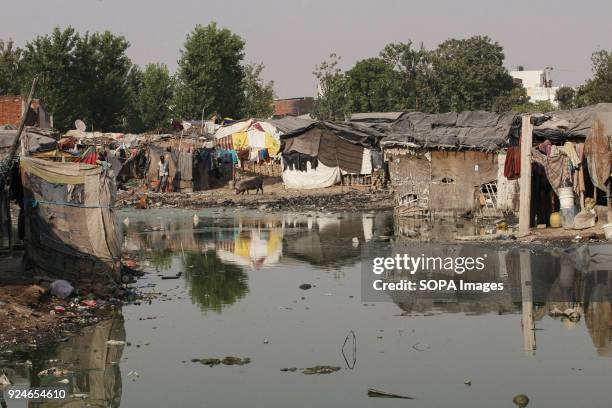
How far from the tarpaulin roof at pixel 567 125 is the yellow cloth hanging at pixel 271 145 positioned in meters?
20.5

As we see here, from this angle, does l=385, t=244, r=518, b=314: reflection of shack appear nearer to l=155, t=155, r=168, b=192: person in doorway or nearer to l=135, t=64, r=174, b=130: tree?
l=155, t=155, r=168, b=192: person in doorway

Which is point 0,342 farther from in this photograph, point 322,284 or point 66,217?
point 322,284

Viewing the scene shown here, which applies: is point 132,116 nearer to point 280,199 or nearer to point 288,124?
point 288,124

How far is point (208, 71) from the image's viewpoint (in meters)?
55.5

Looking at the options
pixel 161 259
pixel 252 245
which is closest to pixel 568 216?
pixel 252 245

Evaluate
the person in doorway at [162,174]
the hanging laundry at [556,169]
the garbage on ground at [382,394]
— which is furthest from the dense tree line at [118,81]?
the garbage on ground at [382,394]

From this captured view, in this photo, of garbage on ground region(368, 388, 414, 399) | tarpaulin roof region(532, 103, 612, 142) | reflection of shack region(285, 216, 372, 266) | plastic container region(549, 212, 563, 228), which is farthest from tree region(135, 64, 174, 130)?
garbage on ground region(368, 388, 414, 399)

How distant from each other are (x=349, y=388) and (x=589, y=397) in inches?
84.7

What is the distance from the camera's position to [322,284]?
1436cm

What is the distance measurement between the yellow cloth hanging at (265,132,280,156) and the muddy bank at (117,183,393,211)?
508 cm

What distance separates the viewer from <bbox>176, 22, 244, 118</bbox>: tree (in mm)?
55062

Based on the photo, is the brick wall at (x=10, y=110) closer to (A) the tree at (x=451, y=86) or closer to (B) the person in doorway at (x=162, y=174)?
(B) the person in doorway at (x=162, y=174)

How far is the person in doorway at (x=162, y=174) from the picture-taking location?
3566cm

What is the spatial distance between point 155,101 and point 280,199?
88.6 ft
